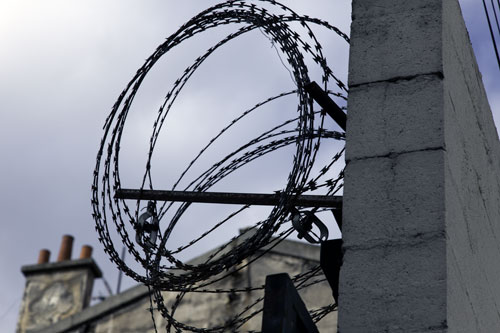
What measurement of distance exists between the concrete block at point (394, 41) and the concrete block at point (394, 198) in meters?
0.45

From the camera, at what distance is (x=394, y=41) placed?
15.8 feet

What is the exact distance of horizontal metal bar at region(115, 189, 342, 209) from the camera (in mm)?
4891

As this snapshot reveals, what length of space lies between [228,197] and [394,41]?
1.12m

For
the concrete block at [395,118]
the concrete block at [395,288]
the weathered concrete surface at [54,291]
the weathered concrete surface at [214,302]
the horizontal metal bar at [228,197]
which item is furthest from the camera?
the weathered concrete surface at [54,291]

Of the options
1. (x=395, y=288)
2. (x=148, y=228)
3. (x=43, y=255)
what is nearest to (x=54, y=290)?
(x=43, y=255)

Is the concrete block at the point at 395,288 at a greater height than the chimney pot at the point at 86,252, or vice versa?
the chimney pot at the point at 86,252

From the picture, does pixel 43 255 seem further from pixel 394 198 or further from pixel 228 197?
pixel 394 198

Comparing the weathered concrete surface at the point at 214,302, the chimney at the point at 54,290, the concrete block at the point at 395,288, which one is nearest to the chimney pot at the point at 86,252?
the chimney at the point at 54,290

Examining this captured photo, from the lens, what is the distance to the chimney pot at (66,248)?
787 inches

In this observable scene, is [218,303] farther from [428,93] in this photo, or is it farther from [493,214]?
[428,93]

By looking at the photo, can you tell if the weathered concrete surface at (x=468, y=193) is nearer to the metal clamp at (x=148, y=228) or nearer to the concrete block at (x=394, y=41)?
the concrete block at (x=394, y=41)

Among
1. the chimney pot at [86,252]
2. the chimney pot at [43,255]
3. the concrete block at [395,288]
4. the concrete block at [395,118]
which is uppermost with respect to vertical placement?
the chimney pot at [86,252]

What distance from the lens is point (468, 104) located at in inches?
201

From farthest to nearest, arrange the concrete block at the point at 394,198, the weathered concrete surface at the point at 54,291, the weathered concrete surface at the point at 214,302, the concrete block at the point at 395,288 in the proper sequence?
1. the weathered concrete surface at the point at 54,291
2. the weathered concrete surface at the point at 214,302
3. the concrete block at the point at 394,198
4. the concrete block at the point at 395,288
